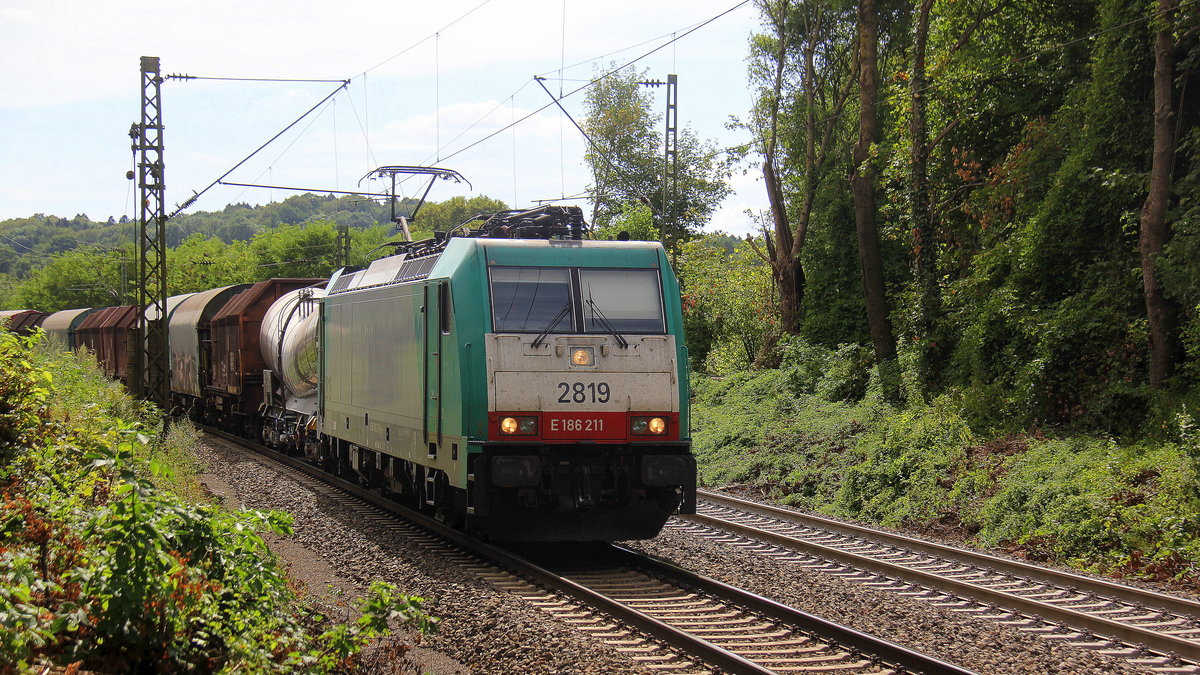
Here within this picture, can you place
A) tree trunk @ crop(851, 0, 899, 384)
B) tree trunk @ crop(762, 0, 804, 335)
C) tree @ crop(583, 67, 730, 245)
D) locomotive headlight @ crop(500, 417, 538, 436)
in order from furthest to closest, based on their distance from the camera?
tree @ crop(583, 67, 730, 245) < tree trunk @ crop(762, 0, 804, 335) < tree trunk @ crop(851, 0, 899, 384) < locomotive headlight @ crop(500, 417, 538, 436)

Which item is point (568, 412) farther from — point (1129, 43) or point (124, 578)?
point (1129, 43)

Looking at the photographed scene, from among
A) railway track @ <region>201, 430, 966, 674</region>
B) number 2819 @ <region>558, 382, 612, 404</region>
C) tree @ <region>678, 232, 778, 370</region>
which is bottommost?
railway track @ <region>201, 430, 966, 674</region>

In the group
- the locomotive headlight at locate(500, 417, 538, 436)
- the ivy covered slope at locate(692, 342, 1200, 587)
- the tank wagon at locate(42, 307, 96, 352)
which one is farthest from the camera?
the tank wagon at locate(42, 307, 96, 352)

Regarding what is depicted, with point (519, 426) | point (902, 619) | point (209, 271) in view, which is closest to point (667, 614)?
point (902, 619)

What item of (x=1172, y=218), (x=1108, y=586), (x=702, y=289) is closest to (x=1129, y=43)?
(x=1172, y=218)

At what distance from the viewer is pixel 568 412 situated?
1091cm

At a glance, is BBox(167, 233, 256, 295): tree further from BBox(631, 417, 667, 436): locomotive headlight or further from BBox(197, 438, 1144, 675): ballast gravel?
BBox(631, 417, 667, 436): locomotive headlight

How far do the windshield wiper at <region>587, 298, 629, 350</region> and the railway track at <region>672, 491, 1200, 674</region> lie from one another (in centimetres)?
303

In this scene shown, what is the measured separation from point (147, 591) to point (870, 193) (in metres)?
19.5

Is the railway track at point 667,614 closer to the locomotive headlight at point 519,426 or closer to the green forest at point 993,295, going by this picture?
the locomotive headlight at point 519,426

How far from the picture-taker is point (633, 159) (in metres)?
64.2

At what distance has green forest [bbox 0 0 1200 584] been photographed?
14.3 meters

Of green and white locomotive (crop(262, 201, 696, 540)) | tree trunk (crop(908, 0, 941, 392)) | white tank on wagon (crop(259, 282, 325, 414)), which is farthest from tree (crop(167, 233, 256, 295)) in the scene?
green and white locomotive (crop(262, 201, 696, 540))

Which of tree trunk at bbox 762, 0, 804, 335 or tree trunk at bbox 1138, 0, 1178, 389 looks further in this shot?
tree trunk at bbox 762, 0, 804, 335
